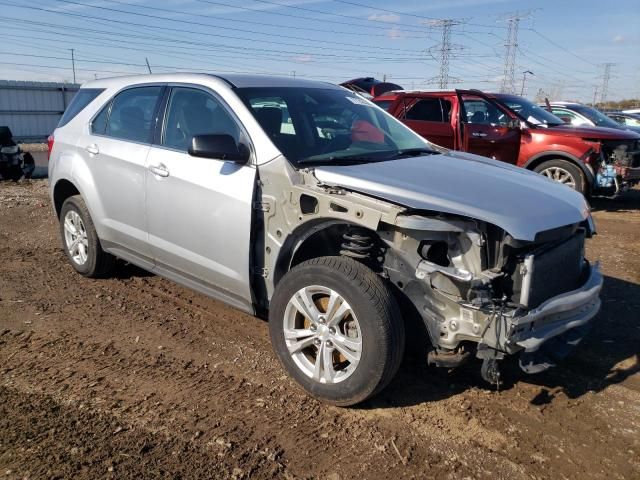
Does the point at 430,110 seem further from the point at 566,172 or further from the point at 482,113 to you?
the point at 566,172

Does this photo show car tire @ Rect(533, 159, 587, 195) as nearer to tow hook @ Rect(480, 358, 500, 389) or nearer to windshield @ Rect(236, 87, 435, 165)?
windshield @ Rect(236, 87, 435, 165)

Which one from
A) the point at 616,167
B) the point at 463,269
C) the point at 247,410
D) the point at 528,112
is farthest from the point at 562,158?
the point at 247,410

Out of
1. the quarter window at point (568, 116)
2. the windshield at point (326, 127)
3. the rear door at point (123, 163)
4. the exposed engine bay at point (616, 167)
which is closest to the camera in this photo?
the windshield at point (326, 127)

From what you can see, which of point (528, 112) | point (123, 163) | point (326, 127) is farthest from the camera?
point (528, 112)

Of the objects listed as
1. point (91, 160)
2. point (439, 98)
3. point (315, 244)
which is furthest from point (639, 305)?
point (439, 98)

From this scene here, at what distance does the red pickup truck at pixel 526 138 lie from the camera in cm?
909

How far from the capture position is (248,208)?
3586 millimetres

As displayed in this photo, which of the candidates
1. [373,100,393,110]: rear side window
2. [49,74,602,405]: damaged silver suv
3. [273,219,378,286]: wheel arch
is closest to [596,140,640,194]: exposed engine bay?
[373,100,393,110]: rear side window

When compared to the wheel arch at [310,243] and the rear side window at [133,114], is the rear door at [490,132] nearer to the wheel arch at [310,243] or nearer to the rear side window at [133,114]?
the rear side window at [133,114]

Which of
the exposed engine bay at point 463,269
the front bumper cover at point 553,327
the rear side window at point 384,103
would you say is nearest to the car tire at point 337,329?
the exposed engine bay at point 463,269

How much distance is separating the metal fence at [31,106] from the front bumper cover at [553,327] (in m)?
19.8

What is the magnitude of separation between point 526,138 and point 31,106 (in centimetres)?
1739

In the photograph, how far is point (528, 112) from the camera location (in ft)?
32.9

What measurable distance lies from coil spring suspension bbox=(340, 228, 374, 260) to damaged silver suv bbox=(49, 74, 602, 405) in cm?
1
